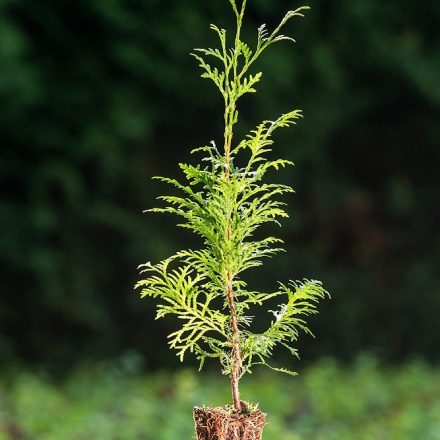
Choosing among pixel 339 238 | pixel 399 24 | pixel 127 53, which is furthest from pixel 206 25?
pixel 339 238

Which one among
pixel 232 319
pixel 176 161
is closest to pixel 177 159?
pixel 176 161

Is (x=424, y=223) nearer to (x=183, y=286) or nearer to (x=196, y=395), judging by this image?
(x=196, y=395)

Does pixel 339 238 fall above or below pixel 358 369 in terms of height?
above

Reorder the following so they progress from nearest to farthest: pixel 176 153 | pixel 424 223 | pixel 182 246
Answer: pixel 182 246 < pixel 176 153 < pixel 424 223

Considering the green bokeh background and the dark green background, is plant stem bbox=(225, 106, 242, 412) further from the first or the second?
the dark green background

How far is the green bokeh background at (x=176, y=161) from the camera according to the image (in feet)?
32.9

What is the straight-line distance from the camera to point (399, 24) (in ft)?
36.8

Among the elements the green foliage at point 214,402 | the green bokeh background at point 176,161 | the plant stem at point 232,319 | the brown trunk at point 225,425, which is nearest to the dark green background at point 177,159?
the green bokeh background at point 176,161

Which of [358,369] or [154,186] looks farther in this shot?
[154,186]

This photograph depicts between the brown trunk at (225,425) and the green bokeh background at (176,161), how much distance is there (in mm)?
7843

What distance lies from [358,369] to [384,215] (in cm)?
300

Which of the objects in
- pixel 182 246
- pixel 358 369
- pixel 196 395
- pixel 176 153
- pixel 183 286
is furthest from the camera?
pixel 176 153

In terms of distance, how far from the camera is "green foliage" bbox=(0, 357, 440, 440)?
6.53 m

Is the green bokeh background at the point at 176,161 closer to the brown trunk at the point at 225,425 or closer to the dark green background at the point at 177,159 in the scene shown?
the dark green background at the point at 177,159
